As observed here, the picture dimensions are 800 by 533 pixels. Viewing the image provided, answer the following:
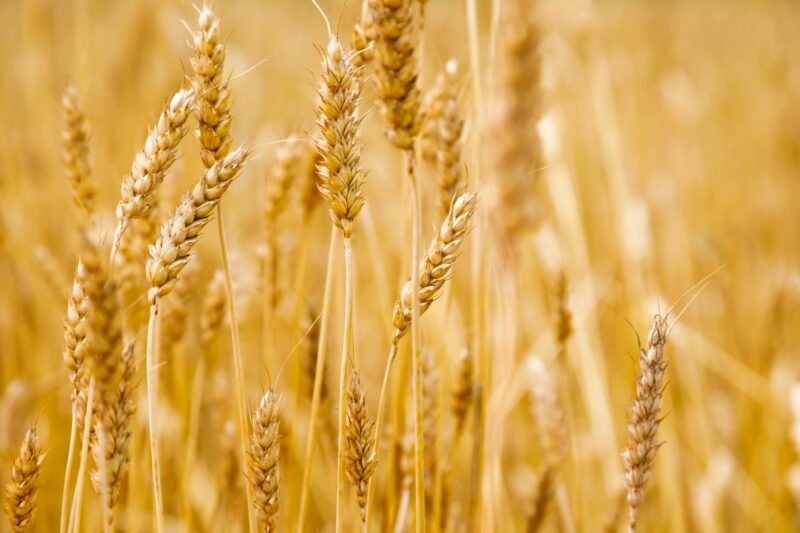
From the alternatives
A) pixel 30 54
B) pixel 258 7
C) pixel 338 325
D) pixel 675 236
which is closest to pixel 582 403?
pixel 675 236

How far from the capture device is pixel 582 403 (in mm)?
2090

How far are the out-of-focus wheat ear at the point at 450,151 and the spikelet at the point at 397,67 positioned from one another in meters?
0.15

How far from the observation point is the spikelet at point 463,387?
924 millimetres

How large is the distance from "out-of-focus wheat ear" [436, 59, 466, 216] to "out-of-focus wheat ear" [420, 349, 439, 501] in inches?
9.8

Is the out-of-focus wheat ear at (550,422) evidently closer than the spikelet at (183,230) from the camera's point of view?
No

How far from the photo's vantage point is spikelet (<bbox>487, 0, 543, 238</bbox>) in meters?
0.45

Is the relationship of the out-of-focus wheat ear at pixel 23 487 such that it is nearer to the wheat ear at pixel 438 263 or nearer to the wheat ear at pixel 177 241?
the wheat ear at pixel 177 241

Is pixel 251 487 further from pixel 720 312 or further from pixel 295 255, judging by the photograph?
pixel 720 312

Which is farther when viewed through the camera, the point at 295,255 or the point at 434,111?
the point at 295,255

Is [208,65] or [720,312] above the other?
[720,312]

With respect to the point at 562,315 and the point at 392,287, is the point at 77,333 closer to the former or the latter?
the point at 562,315

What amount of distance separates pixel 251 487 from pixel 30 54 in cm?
189

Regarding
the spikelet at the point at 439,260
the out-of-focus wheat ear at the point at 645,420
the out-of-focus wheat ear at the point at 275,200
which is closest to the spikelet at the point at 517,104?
the spikelet at the point at 439,260

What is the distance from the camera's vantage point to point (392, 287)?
246cm
